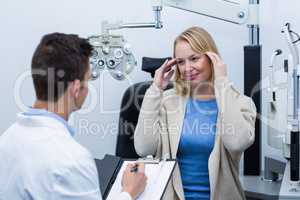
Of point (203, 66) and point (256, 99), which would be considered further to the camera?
point (256, 99)

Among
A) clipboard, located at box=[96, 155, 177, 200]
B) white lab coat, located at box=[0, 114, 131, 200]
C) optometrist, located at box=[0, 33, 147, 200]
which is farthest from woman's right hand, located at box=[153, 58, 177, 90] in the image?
white lab coat, located at box=[0, 114, 131, 200]

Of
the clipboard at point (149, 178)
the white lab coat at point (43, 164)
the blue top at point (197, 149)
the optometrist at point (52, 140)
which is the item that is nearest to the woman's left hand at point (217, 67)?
the blue top at point (197, 149)

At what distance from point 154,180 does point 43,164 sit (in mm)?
463

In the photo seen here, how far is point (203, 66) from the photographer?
189cm

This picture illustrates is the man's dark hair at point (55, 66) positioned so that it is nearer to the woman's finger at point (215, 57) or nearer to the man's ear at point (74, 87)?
the man's ear at point (74, 87)

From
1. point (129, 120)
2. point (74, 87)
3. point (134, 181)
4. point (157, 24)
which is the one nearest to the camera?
point (74, 87)

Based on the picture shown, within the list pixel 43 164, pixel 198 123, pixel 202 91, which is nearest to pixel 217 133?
pixel 198 123

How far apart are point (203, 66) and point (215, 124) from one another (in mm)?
229

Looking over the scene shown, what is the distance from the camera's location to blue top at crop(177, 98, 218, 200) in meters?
1.77

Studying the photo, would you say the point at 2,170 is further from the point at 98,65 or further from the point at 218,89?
the point at 218,89

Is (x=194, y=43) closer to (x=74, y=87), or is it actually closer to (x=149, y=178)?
(x=149, y=178)

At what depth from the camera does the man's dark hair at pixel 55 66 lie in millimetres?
1140

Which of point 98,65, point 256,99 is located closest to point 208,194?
point 98,65

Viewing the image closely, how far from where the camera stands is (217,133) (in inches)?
70.9
